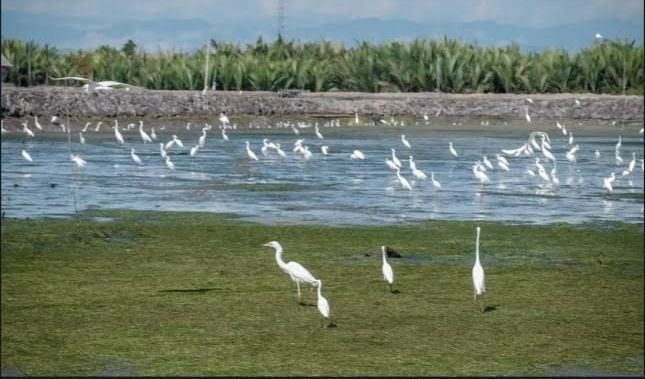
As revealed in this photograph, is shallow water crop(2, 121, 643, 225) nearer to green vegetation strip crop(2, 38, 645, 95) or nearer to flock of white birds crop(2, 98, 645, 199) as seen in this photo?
flock of white birds crop(2, 98, 645, 199)

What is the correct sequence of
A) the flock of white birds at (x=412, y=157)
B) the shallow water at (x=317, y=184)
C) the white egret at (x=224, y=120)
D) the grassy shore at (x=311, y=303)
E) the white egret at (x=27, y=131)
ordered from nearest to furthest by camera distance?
the grassy shore at (x=311, y=303)
the shallow water at (x=317, y=184)
the flock of white birds at (x=412, y=157)
the white egret at (x=27, y=131)
the white egret at (x=224, y=120)

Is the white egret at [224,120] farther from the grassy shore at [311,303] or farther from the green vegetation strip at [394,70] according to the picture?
the grassy shore at [311,303]

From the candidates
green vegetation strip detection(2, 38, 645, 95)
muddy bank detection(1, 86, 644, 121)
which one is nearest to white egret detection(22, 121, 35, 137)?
muddy bank detection(1, 86, 644, 121)

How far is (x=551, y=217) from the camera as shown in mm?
19406

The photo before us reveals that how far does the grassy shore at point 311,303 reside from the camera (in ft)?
33.4

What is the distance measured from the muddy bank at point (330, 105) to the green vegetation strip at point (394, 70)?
1772 millimetres

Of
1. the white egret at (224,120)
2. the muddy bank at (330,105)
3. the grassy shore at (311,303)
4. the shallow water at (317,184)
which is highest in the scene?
the muddy bank at (330,105)

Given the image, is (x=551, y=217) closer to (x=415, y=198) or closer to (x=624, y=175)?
(x=415, y=198)

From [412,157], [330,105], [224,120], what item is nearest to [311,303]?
[412,157]

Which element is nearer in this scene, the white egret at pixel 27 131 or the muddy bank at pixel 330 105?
the white egret at pixel 27 131

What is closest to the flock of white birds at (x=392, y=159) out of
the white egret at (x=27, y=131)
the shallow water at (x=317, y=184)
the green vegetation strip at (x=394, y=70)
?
the white egret at (x=27, y=131)

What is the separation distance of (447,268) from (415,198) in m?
8.49

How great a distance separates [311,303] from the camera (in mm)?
12141

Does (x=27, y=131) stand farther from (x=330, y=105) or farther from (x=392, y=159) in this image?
(x=392, y=159)
